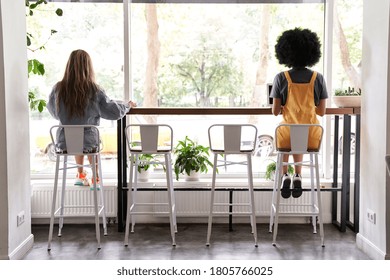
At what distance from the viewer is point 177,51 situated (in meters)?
5.99

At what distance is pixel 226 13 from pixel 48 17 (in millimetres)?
1696

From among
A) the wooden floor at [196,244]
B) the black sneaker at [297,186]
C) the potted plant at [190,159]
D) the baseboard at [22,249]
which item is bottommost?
the wooden floor at [196,244]

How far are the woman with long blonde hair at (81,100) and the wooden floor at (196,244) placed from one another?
0.81 metres

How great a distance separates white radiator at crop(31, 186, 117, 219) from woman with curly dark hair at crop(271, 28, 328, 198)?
1597 mm

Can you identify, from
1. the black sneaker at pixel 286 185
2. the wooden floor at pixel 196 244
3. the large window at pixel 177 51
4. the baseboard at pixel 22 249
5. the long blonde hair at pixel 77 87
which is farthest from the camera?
the large window at pixel 177 51

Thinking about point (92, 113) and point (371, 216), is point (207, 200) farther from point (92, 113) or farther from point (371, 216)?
point (371, 216)

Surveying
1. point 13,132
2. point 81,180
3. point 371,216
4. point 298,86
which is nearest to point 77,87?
point 13,132

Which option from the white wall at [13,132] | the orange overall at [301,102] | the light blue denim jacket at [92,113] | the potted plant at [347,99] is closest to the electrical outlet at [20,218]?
the white wall at [13,132]

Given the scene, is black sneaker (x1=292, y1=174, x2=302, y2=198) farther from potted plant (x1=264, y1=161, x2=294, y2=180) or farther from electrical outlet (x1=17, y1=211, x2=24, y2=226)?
electrical outlet (x1=17, y1=211, x2=24, y2=226)

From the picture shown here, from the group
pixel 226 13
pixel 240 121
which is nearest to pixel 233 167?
pixel 240 121

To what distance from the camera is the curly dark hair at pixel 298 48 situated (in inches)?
201

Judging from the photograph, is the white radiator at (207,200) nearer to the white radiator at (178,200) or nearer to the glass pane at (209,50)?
the white radiator at (178,200)

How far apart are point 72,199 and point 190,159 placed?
114 centimetres

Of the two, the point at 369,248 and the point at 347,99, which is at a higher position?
the point at 347,99
